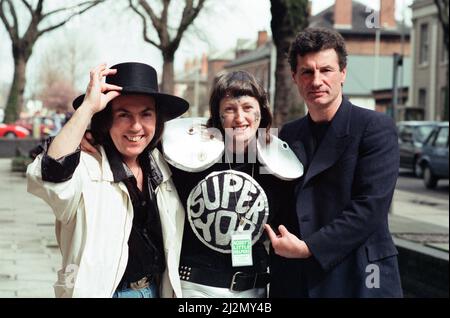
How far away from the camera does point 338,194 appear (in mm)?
2252

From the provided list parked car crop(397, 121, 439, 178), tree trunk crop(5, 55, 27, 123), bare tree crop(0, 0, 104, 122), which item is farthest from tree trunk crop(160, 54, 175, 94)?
parked car crop(397, 121, 439, 178)

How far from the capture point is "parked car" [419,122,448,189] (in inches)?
688

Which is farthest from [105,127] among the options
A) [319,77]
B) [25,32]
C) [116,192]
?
[25,32]

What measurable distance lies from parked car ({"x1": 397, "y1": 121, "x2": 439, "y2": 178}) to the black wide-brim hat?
58.0 feet

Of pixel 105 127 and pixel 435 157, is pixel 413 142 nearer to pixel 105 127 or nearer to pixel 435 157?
pixel 435 157

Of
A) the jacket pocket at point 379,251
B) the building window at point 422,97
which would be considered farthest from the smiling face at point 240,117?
the building window at point 422,97

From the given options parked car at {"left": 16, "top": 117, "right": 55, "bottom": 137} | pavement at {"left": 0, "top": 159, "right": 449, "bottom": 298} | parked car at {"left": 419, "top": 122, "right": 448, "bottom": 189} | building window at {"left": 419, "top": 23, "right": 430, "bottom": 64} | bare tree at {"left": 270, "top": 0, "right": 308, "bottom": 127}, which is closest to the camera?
pavement at {"left": 0, "top": 159, "right": 449, "bottom": 298}

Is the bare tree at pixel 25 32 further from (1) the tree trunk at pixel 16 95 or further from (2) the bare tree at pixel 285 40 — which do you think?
(2) the bare tree at pixel 285 40

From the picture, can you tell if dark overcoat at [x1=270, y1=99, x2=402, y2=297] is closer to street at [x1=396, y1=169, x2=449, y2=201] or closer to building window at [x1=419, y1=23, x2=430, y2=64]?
street at [x1=396, y1=169, x2=449, y2=201]

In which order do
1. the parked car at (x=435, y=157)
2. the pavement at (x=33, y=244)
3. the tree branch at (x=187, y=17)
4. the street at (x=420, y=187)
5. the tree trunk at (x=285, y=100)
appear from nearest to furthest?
the pavement at (x=33, y=244) → the tree branch at (x=187, y=17) → the tree trunk at (x=285, y=100) → the street at (x=420, y=187) → the parked car at (x=435, y=157)

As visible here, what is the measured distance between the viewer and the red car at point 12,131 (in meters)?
29.7

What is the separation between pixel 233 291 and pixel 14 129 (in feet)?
100.0

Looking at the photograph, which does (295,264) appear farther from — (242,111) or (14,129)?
(14,129)

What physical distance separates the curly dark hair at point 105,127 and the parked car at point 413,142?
58.0 ft
